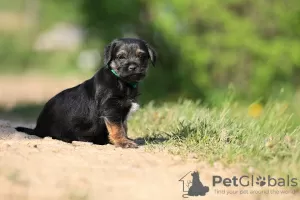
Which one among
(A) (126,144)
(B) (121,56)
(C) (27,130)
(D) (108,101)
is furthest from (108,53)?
(C) (27,130)

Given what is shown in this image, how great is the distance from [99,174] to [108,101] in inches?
63.0

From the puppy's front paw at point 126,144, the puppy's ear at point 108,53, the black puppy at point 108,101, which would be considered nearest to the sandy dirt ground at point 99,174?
the puppy's front paw at point 126,144

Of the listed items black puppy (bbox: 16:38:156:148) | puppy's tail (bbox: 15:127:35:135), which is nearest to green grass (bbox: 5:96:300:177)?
black puppy (bbox: 16:38:156:148)

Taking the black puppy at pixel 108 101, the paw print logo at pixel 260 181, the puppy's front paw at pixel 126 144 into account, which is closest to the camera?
the paw print logo at pixel 260 181

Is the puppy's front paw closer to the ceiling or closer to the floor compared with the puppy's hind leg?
closer to the floor

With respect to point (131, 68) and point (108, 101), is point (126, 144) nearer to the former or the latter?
point (108, 101)

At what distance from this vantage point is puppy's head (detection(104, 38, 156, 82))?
700 centimetres

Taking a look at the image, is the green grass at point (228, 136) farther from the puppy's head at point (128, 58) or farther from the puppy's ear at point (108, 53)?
the puppy's ear at point (108, 53)

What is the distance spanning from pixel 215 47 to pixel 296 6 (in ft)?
7.84

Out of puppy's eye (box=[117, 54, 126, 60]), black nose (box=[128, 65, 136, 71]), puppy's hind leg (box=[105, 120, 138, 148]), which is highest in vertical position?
puppy's eye (box=[117, 54, 126, 60])

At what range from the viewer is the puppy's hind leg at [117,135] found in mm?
6953

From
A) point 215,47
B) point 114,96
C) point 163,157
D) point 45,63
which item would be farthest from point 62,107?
point 45,63

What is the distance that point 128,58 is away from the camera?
712cm

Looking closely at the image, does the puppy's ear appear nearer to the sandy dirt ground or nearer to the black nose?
the black nose
